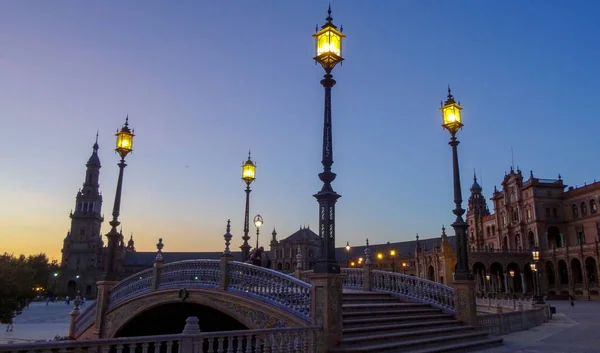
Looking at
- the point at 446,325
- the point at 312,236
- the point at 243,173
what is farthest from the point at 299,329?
the point at 312,236

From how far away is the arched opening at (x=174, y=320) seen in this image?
17620mm

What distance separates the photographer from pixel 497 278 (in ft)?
239

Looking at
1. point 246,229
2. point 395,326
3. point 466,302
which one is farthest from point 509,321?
point 246,229

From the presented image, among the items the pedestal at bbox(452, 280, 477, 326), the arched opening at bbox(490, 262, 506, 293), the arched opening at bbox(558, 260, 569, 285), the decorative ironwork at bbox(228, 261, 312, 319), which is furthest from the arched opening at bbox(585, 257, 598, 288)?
the decorative ironwork at bbox(228, 261, 312, 319)

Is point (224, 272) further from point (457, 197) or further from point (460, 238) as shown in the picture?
point (457, 197)

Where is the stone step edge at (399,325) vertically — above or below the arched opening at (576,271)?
below

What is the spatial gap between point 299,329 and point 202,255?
Result: 379 ft

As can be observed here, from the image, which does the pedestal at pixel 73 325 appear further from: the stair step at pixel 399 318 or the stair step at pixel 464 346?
the stair step at pixel 464 346

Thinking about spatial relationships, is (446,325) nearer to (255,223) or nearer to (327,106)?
(327,106)

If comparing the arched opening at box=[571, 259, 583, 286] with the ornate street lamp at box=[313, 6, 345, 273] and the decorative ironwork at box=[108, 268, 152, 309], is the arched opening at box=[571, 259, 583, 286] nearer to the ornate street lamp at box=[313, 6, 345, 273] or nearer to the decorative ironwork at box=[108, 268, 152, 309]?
the decorative ironwork at box=[108, 268, 152, 309]

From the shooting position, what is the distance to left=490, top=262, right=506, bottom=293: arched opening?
6719cm

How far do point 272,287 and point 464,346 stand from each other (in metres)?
5.80

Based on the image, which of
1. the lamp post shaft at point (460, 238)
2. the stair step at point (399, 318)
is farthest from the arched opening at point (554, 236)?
the stair step at point (399, 318)

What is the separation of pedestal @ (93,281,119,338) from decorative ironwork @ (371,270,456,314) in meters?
12.2
